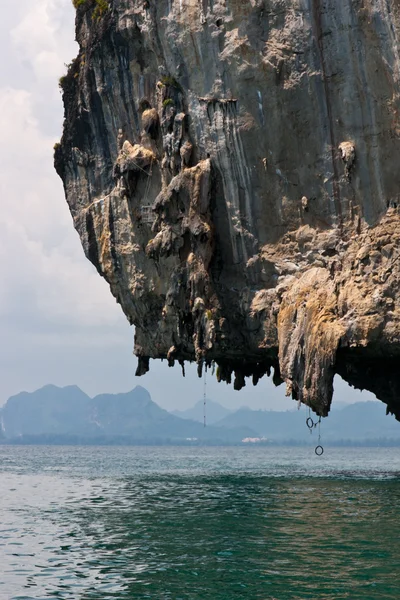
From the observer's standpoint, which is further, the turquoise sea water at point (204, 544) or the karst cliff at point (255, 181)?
the karst cliff at point (255, 181)

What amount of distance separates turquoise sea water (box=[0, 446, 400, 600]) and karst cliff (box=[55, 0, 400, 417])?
727 centimetres

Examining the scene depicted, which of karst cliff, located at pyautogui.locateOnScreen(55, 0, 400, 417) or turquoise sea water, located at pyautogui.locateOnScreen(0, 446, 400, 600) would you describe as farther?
karst cliff, located at pyautogui.locateOnScreen(55, 0, 400, 417)

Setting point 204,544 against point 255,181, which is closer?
point 204,544

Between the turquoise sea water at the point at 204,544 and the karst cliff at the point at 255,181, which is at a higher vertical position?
the karst cliff at the point at 255,181

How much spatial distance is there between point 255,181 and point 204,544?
1972 centimetres

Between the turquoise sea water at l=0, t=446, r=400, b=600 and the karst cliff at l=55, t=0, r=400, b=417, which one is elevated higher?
the karst cliff at l=55, t=0, r=400, b=417

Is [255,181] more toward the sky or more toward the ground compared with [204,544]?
more toward the sky

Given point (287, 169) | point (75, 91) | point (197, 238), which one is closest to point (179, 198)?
point (197, 238)

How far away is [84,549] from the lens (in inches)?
829

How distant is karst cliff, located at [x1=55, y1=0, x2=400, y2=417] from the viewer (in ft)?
112

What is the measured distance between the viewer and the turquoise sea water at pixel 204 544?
16.8 metres

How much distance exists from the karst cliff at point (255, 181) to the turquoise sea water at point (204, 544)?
7.27m

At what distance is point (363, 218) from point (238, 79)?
306 inches

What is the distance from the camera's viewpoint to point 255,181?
124 ft
